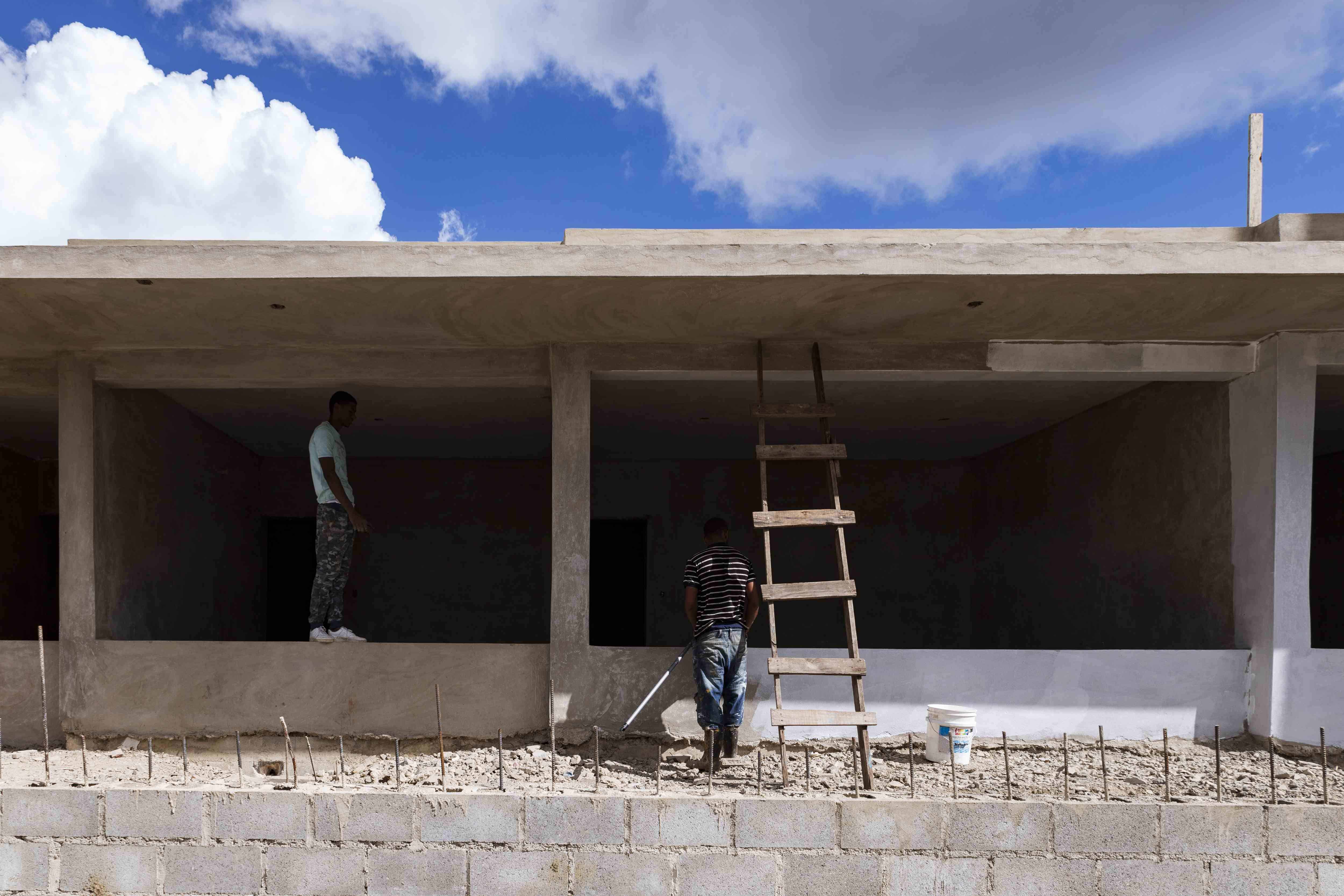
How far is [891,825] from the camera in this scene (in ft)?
14.5

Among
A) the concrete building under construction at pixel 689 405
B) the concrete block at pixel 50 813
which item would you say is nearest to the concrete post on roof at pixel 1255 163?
the concrete building under construction at pixel 689 405

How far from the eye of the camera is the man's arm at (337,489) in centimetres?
599

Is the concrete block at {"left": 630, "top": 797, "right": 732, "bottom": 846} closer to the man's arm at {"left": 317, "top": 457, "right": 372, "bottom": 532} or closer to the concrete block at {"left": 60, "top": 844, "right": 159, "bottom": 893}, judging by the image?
the concrete block at {"left": 60, "top": 844, "right": 159, "bottom": 893}

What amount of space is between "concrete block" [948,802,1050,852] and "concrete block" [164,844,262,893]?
10.8ft

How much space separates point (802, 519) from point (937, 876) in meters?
1.97

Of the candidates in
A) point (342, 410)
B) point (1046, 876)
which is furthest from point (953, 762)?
point (342, 410)

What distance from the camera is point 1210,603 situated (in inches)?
255

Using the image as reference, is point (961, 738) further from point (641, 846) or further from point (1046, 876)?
point (641, 846)

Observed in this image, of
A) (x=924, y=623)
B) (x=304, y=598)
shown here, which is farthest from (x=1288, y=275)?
(x=304, y=598)

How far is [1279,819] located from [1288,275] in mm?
2631

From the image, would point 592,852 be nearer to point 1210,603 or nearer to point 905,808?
point 905,808

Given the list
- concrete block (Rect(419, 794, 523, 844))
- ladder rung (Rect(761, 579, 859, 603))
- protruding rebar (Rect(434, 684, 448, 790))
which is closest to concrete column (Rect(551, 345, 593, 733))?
protruding rebar (Rect(434, 684, 448, 790))

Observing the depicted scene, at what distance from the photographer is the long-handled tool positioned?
5.60 m

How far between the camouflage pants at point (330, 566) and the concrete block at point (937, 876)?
12.1ft
